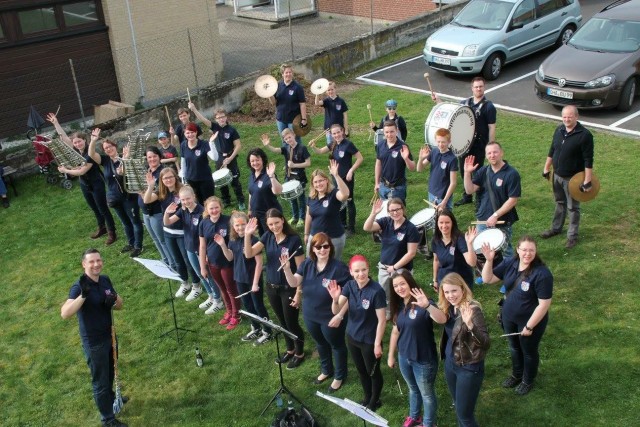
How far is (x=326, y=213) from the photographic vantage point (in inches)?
332

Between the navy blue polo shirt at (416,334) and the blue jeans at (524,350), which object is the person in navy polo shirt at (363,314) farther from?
the blue jeans at (524,350)

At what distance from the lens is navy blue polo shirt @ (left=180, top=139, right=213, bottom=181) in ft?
35.3

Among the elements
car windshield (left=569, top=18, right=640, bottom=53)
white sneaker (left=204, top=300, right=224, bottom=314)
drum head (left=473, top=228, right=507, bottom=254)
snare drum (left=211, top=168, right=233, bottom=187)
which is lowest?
white sneaker (left=204, top=300, right=224, bottom=314)

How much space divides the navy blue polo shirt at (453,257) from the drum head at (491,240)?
257mm

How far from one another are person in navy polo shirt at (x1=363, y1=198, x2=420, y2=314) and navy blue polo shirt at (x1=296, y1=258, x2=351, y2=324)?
0.79 m

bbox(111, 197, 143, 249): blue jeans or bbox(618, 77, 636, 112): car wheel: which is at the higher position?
bbox(618, 77, 636, 112): car wheel

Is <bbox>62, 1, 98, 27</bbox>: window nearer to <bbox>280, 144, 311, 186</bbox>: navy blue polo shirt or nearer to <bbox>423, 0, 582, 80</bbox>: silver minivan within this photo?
<bbox>423, 0, 582, 80</bbox>: silver minivan

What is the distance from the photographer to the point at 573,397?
695cm

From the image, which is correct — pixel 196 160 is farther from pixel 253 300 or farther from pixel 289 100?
pixel 253 300

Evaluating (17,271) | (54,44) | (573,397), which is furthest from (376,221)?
(54,44)

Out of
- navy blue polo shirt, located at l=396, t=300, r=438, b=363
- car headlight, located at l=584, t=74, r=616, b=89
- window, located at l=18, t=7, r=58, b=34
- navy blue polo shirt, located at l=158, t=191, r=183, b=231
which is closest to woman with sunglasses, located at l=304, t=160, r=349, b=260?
navy blue polo shirt, located at l=158, t=191, r=183, b=231

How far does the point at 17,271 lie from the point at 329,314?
20.0ft

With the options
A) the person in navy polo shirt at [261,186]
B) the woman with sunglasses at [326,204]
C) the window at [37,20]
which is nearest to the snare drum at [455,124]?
the woman with sunglasses at [326,204]

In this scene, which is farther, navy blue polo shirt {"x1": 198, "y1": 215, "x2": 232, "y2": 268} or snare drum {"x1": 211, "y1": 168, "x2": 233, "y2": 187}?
snare drum {"x1": 211, "y1": 168, "x2": 233, "y2": 187}
